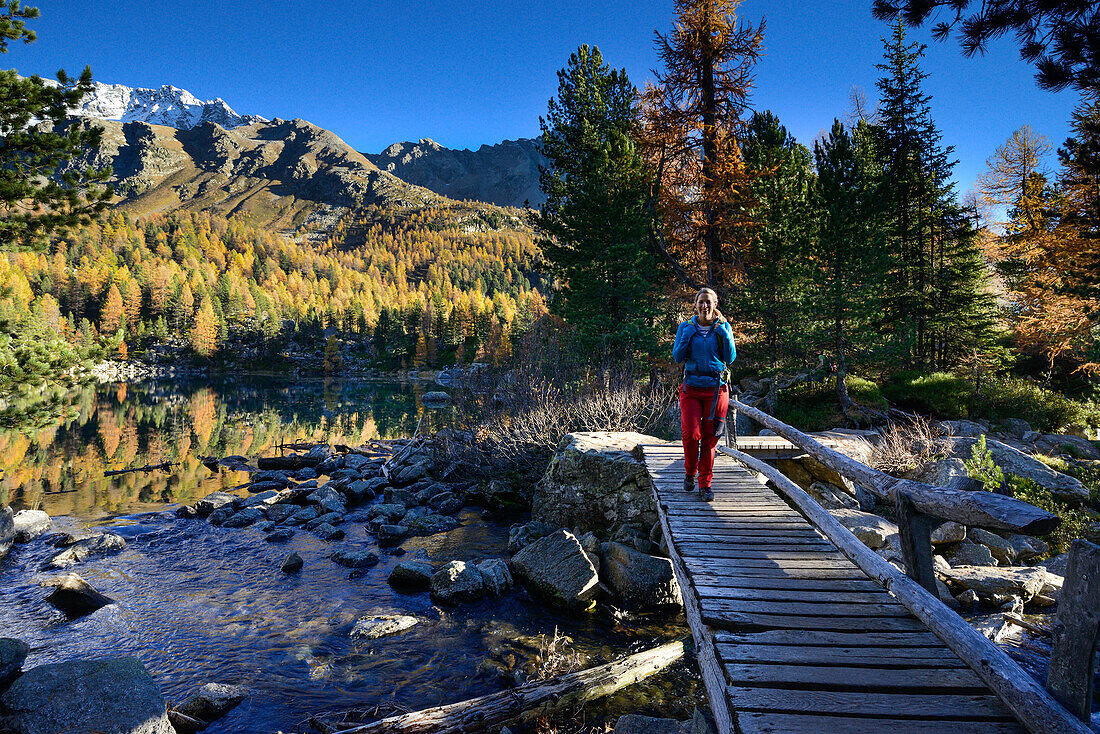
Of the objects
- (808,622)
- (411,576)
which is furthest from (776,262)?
(808,622)

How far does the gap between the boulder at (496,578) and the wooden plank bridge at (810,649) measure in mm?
3549

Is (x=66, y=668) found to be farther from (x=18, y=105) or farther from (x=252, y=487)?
(x=252, y=487)

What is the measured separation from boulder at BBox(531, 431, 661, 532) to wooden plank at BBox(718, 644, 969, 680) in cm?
571

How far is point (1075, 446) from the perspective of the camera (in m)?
12.6

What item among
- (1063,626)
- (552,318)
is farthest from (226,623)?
(552,318)

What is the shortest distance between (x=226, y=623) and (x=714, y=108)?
64.2ft

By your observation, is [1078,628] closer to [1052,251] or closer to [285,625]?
[285,625]

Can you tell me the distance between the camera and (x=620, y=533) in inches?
360

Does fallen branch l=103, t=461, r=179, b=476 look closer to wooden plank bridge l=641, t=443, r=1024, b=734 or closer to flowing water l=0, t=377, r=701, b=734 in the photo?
flowing water l=0, t=377, r=701, b=734

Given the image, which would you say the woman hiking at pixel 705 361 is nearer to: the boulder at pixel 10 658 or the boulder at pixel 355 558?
the boulder at pixel 355 558

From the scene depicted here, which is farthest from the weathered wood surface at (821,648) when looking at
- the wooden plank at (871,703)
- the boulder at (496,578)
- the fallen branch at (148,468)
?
the fallen branch at (148,468)

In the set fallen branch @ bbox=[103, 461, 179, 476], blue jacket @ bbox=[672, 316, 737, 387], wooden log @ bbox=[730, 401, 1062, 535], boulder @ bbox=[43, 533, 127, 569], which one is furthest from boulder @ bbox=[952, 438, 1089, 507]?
fallen branch @ bbox=[103, 461, 179, 476]

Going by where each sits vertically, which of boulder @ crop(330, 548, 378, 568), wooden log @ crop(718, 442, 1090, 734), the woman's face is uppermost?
the woman's face

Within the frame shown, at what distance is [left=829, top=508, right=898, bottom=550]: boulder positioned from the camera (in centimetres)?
799
